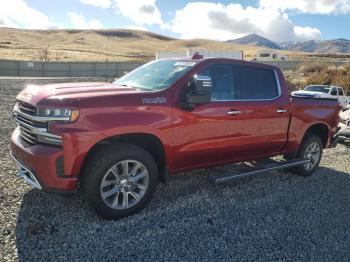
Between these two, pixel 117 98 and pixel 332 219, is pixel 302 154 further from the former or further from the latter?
pixel 117 98

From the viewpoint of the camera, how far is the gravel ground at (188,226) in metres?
3.94

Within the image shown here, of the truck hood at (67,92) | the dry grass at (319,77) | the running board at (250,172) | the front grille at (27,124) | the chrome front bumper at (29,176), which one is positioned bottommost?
the running board at (250,172)

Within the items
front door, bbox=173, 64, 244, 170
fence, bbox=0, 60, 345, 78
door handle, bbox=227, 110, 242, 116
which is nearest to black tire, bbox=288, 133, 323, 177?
front door, bbox=173, 64, 244, 170

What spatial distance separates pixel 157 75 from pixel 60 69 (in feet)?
123

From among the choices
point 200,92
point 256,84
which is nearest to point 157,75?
point 200,92

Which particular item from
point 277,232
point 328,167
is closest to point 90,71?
point 328,167

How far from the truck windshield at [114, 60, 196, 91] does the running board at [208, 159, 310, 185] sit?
1.41m

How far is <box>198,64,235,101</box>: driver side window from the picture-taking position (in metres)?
5.25

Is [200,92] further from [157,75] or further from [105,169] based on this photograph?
[105,169]

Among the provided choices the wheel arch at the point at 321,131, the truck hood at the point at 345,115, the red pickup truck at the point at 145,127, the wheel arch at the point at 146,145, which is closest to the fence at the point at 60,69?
the truck hood at the point at 345,115

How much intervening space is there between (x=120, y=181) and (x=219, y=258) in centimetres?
140

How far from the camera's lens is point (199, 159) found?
17.0ft

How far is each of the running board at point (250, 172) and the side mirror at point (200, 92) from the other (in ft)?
3.56

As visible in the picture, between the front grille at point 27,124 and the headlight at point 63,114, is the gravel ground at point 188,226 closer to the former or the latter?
the front grille at point 27,124
